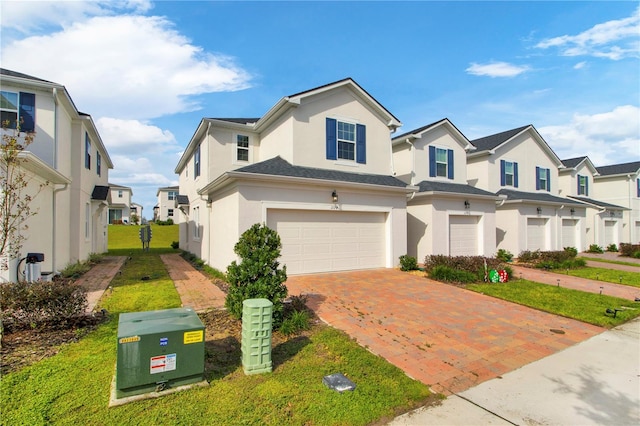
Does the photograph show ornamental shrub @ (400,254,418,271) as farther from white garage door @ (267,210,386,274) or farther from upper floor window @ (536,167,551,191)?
upper floor window @ (536,167,551,191)

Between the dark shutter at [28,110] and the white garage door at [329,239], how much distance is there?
25.9 ft

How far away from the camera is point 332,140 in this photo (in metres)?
12.5

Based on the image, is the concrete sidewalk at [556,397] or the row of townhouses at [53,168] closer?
the concrete sidewalk at [556,397]

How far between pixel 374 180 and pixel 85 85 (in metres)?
11.7

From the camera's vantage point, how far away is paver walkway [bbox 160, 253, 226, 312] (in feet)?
24.1

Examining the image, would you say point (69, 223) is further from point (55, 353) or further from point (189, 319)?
point (189, 319)

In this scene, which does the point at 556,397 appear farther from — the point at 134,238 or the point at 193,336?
the point at 134,238

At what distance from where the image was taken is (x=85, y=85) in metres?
11.5

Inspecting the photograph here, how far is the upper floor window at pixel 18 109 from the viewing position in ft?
30.4

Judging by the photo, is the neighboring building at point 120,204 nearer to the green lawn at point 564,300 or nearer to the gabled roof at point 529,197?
the gabled roof at point 529,197

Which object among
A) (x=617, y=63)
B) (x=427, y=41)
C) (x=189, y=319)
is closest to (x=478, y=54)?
(x=427, y=41)

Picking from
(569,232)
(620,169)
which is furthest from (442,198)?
(620,169)

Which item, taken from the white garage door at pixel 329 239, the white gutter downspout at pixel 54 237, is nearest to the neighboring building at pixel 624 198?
the white garage door at pixel 329 239

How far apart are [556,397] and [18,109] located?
1456 centimetres
